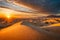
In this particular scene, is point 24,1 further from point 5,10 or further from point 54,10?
point 54,10

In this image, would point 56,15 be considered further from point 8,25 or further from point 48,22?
point 8,25

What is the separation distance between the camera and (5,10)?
201cm

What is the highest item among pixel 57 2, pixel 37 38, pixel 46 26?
pixel 57 2

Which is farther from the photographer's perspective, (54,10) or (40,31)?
(54,10)

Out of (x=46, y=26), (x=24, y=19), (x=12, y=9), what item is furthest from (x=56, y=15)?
(x=12, y=9)

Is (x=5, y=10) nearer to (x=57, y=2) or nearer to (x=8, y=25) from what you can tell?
(x=8, y=25)

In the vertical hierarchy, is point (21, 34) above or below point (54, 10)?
below

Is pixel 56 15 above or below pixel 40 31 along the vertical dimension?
above

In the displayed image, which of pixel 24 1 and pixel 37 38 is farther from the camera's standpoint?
pixel 24 1

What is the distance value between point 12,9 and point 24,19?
8.3 inches

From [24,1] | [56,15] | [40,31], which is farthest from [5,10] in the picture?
[56,15]

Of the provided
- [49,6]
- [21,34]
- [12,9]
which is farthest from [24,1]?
[21,34]

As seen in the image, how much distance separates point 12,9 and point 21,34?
1.24 ft

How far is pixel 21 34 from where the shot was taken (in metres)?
1.84
